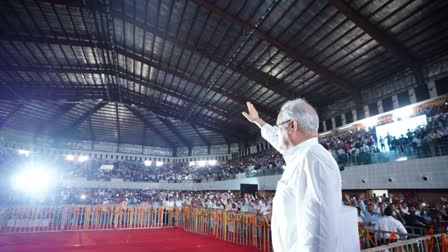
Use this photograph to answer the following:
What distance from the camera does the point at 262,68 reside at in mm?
16625

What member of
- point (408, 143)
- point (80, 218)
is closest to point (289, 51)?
point (408, 143)

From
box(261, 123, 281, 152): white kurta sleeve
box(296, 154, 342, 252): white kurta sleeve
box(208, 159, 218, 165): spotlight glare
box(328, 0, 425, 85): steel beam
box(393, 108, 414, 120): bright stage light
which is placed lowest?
box(296, 154, 342, 252): white kurta sleeve

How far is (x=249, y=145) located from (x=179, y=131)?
31.2ft

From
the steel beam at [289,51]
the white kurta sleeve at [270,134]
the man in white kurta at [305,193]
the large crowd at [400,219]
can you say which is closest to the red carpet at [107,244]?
the large crowd at [400,219]

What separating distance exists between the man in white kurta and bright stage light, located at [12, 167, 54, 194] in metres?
27.0

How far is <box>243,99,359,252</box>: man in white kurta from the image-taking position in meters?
1.19

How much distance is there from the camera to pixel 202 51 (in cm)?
1591

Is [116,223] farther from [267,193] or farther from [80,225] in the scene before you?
[267,193]

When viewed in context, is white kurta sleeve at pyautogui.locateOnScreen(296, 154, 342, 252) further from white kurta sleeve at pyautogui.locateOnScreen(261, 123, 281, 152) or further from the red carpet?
the red carpet

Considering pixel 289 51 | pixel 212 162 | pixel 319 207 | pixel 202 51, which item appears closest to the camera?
pixel 319 207

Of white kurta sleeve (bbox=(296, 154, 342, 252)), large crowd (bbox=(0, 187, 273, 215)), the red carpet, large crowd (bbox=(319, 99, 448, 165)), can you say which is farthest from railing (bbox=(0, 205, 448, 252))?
white kurta sleeve (bbox=(296, 154, 342, 252))

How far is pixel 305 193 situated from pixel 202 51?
15566 millimetres

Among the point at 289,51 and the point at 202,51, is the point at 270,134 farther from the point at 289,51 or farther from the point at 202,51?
the point at 202,51

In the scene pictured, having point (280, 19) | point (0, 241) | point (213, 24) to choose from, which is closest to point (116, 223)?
point (0, 241)
